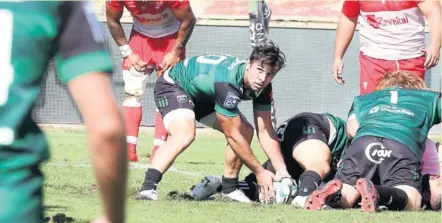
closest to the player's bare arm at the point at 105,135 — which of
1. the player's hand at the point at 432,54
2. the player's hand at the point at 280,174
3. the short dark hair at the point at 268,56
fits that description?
the short dark hair at the point at 268,56

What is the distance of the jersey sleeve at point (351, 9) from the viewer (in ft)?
30.2

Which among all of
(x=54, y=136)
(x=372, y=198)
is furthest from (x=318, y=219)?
(x=54, y=136)

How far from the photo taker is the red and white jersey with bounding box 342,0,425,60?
8812 millimetres

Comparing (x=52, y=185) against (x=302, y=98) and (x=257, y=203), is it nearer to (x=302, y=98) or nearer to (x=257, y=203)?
(x=257, y=203)

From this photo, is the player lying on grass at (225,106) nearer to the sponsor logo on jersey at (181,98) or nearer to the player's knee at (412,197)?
the sponsor logo on jersey at (181,98)

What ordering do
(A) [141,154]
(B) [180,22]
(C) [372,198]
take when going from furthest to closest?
(A) [141,154] → (B) [180,22] → (C) [372,198]

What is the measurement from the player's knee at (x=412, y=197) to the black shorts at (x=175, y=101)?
158cm

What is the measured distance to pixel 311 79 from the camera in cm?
1831

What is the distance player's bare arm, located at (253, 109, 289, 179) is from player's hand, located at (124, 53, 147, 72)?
2.52 meters

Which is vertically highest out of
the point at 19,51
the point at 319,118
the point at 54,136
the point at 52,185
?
the point at 19,51

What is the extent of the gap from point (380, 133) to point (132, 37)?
4.06 m

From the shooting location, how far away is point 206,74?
7.42m

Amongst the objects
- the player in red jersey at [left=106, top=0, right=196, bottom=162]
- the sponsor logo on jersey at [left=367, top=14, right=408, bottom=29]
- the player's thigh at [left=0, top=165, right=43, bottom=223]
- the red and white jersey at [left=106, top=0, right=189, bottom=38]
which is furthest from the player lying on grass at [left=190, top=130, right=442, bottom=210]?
the player's thigh at [left=0, top=165, right=43, bottom=223]

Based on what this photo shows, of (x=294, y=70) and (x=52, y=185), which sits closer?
(x=52, y=185)
